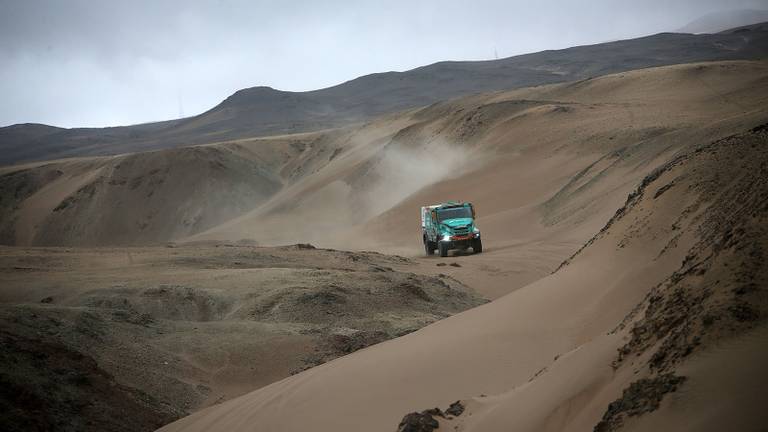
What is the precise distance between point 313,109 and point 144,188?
9144cm

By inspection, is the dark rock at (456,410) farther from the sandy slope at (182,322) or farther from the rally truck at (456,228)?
the rally truck at (456,228)

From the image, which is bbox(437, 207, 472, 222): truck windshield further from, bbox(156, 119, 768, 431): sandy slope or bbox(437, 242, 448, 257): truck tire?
bbox(156, 119, 768, 431): sandy slope

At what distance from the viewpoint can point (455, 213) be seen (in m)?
26.6

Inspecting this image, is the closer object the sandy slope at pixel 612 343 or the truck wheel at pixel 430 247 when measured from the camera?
the sandy slope at pixel 612 343

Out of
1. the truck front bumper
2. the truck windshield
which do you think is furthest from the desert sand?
the truck windshield

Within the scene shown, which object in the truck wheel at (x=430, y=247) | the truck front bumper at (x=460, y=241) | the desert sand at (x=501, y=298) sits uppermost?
the desert sand at (x=501, y=298)

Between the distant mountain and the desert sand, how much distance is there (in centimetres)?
8440

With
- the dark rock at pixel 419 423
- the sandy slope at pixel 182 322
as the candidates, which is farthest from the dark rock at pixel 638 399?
the sandy slope at pixel 182 322

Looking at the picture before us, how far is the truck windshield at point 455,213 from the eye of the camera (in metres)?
26.6

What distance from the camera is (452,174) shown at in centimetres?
4619

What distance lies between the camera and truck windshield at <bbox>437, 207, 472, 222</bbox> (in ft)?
87.4

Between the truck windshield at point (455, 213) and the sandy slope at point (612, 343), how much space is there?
48.9ft

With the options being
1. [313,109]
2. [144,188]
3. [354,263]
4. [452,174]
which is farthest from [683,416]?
[313,109]

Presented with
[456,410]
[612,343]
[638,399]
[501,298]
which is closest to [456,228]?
[501,298]
